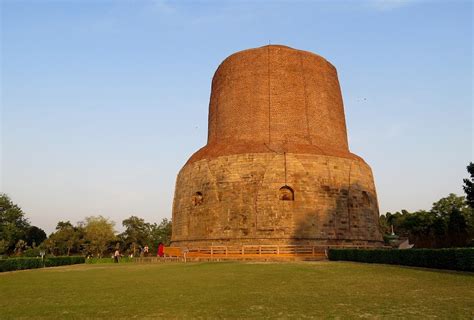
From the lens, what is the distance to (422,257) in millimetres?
11805

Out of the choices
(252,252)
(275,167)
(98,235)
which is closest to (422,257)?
(252,252)

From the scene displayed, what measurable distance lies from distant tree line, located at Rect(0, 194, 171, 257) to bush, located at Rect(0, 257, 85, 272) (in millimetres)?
19797

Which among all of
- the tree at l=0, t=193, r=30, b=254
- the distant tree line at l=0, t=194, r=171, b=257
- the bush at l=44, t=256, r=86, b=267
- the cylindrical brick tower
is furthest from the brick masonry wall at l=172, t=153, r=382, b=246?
the tree at l=0, t=193, r=30, b=254

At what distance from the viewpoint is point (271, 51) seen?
24.9m

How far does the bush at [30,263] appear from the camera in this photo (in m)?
16.6

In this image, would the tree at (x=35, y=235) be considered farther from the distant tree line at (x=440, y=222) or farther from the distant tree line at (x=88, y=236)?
the distant tree line at (x=440, y=222)

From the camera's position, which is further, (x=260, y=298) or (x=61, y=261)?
(x=61, y=261)

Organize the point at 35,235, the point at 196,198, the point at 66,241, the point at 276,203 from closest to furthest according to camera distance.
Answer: the point at 276,203 < the point at 196,198 < the point at 66,241 < the point at 35,235

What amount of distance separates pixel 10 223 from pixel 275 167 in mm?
35699

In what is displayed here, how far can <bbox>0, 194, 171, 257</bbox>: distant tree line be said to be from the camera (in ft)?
140

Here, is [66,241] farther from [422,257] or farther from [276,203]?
[422,257]

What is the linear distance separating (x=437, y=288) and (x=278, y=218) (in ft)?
41.4

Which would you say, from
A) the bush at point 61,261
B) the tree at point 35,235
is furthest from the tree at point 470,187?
the tree at point 35,235

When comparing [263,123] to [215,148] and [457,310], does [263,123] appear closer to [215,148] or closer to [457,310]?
[215,148]
